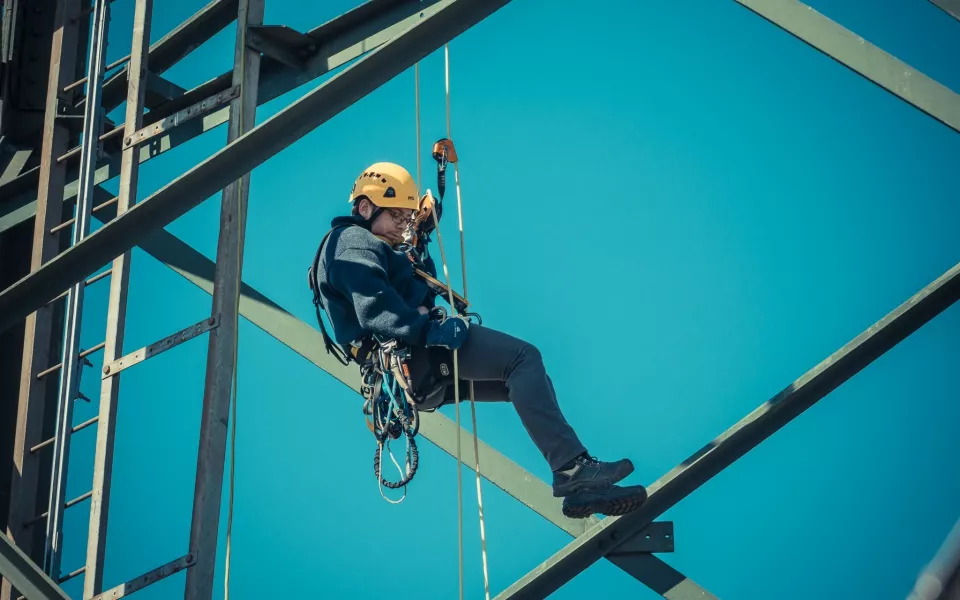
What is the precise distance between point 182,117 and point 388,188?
1157mm

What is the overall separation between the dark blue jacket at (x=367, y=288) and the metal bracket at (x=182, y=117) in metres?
0.87

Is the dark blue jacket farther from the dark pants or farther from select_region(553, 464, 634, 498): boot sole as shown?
select_region(553, 464, 634, 498): boot sole

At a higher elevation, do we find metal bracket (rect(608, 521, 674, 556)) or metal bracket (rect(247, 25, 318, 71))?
metal bracket (rect(247, 25, 318, 71))

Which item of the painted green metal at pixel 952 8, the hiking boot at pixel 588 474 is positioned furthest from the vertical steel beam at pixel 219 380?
the painted green metal at pixel 952 8

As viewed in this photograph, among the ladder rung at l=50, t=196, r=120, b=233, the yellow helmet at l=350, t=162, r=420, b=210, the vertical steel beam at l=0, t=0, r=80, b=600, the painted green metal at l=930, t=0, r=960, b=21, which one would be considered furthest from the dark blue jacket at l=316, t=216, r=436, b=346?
the painted green metal at l=930, t=0, r=960, b=21

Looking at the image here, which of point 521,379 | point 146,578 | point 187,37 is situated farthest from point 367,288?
point 187,37

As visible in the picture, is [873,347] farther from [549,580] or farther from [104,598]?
[104,598]

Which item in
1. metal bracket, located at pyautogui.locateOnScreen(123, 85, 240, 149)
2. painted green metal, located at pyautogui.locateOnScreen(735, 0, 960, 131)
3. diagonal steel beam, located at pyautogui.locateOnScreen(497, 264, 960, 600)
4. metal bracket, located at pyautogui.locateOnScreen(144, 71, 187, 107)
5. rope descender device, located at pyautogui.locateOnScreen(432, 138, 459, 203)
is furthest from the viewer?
metal bracket, located at pyautogui.locateOnScreen(144, 71, 187, 107)

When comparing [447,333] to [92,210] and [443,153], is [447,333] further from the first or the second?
[92,210]

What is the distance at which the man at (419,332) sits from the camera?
4590 millimetres

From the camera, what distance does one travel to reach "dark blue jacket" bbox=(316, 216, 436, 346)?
4.66 metres

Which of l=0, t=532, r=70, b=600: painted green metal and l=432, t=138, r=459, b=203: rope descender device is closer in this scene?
l=0, t=532, r=70, b=600: painted green metal

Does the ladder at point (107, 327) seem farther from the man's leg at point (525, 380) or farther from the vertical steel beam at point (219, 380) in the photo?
the man's leg at point (525, 380)

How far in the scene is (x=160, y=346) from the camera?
16.3 feet
